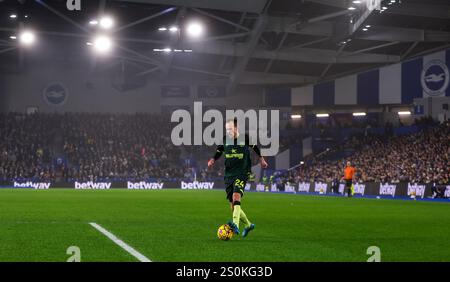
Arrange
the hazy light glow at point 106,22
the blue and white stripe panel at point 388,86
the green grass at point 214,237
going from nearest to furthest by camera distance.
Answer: the green grass at point 214,237 → the hazy light glow at point 106,22 → the blue and white stripe panel at point 388,86

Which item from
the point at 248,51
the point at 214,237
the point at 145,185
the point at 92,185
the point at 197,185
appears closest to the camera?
the point at 214,237

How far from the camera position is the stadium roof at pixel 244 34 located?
5156cm

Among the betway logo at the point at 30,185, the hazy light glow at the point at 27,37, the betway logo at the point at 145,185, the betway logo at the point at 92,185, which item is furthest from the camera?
the betway logo at the point at 145,185

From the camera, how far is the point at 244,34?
5784 centimetres

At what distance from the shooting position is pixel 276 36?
61.7 m

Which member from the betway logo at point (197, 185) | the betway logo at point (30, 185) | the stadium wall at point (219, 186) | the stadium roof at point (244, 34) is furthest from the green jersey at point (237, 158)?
the betway logo at point (197, 185)

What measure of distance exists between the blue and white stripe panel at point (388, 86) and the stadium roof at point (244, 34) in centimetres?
110

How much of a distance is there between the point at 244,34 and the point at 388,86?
16370 millimetres

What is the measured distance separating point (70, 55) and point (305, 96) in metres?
24.5

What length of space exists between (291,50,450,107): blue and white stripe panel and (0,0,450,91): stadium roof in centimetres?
110

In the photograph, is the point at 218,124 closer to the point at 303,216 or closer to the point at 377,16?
the point at 377,16

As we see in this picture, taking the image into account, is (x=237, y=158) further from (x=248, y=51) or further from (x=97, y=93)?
(x=97, y=93)

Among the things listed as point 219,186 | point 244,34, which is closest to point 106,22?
point 244,34

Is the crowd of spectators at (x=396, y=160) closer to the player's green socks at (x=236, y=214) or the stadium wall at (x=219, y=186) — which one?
the stadium wall at (x=219, y=186)
